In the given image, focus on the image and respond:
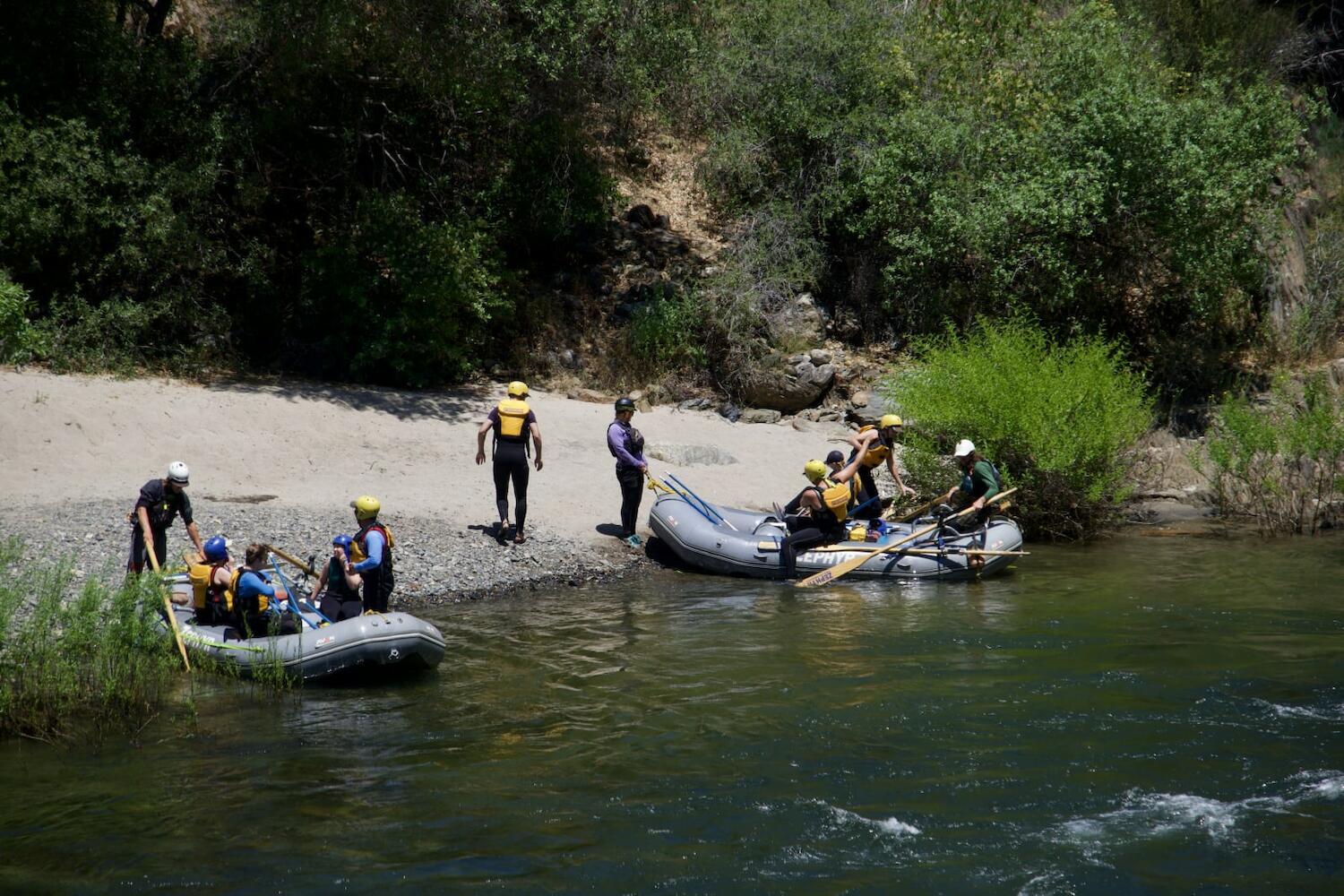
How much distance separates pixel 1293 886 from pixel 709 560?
7422 mm

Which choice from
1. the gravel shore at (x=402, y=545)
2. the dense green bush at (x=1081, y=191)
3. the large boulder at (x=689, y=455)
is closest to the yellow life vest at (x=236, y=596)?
the gravel shore at (x=402, y=545)

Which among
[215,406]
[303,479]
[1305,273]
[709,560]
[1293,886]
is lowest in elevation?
[1293,886]

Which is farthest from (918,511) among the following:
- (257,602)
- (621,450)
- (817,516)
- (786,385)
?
(257,602)

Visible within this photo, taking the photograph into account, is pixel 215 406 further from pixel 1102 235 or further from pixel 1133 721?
pixel 1102 235

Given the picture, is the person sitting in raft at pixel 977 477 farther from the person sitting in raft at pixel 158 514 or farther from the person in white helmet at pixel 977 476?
the person sitting in raft at pixel 158 514

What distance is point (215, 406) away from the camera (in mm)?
14844

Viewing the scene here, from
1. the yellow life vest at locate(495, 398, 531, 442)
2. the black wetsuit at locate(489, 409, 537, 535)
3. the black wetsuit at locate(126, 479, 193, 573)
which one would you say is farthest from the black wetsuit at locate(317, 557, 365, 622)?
the yellow life vest at locate(495, 398, 531, 442)

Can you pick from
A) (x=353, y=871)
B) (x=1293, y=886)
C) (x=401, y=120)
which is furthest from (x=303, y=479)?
(x=1293, y=886)

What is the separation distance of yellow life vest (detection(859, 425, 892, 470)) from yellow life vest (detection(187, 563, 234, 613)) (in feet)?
21.2

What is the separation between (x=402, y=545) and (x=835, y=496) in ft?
14.2

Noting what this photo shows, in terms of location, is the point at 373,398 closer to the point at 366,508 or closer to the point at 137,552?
the point at 137,552

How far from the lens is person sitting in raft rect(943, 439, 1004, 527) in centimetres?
1209

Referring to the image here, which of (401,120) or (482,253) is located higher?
(401,120)

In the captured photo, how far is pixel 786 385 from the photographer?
60.7ft
